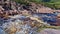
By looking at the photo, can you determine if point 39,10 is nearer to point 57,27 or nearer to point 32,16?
point 32,16

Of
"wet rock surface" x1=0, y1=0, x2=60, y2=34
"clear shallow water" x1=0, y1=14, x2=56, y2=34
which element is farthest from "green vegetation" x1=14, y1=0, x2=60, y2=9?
"clear shallow water" x1=0, y1=14, x2=56, y2=34

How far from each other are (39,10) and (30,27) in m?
0.39

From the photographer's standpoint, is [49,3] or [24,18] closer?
[24,18]

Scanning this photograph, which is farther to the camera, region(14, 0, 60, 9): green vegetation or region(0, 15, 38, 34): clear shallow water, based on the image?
region(14, 0, 60, 9): green vegetation

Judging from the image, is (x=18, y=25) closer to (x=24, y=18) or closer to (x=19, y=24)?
(x=19, y=24)

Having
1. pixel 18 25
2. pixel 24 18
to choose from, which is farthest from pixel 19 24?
pixel 24 18

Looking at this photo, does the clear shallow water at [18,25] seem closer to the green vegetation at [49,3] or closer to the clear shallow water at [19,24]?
the clear shallow water at [19,24]

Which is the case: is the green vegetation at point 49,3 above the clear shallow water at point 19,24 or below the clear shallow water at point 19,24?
above

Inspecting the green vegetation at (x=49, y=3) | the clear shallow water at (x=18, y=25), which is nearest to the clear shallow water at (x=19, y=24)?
the clear shallow water at (x=18, y=25)

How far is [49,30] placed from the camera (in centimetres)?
320

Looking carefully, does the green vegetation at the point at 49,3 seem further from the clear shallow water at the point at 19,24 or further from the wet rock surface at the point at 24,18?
the clear shallow water at the point at 19,24

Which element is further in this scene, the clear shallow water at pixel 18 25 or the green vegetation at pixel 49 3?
the green vegetation at pixel 49 3

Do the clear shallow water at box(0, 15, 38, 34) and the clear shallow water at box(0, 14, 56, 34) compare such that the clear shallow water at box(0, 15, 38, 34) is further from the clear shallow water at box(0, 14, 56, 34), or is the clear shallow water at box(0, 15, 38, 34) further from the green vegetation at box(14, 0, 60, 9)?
the green vegetation at box(14, 0, 60, 9)

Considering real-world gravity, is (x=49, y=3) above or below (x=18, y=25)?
above
